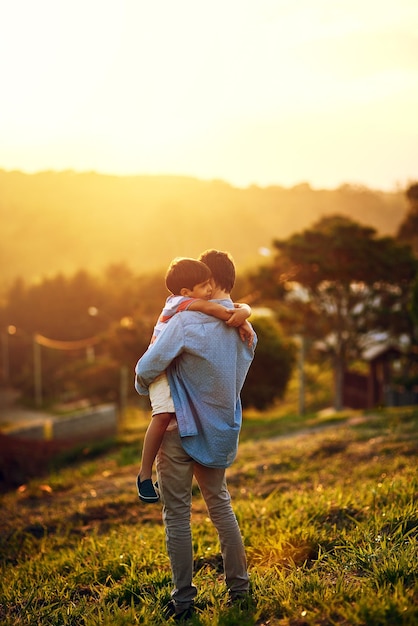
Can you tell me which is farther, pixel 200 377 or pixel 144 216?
pixel 144 216

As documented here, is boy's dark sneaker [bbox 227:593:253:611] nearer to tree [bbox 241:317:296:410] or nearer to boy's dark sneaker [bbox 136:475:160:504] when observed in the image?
boy's dark sneaker [bbox 136:475:160:504]

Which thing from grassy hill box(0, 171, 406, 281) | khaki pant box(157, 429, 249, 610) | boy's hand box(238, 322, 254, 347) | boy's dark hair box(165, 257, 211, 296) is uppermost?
grassy hill box(0, 171, 406, 281)

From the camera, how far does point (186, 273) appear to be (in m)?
3.55

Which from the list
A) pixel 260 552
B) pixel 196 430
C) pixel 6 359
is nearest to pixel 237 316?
pixel 196 430

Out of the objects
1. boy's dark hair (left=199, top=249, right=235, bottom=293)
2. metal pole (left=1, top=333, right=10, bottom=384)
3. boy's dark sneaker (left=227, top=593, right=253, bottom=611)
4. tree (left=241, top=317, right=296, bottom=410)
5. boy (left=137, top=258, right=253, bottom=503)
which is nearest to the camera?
boy's dark sneaker (left=227, top=593, right=253, bottom=611)

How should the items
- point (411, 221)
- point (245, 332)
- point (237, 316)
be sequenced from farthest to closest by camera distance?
point (411, 221) < point (245, 332) < point (237, 316)

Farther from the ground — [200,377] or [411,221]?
[411,221]

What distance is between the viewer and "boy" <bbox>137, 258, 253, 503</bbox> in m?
3.50

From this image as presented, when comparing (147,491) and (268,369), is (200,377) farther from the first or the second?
(268,369)

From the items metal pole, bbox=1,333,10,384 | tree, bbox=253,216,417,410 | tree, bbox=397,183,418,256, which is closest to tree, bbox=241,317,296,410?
tree, bbox=253,216,417,410

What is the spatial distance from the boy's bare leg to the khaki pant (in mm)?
47

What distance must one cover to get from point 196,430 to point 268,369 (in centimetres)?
2657

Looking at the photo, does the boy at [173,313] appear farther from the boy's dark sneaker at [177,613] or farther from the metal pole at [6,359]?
the metal pole at [6,359]

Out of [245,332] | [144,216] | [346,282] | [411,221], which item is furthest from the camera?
[144,216]
